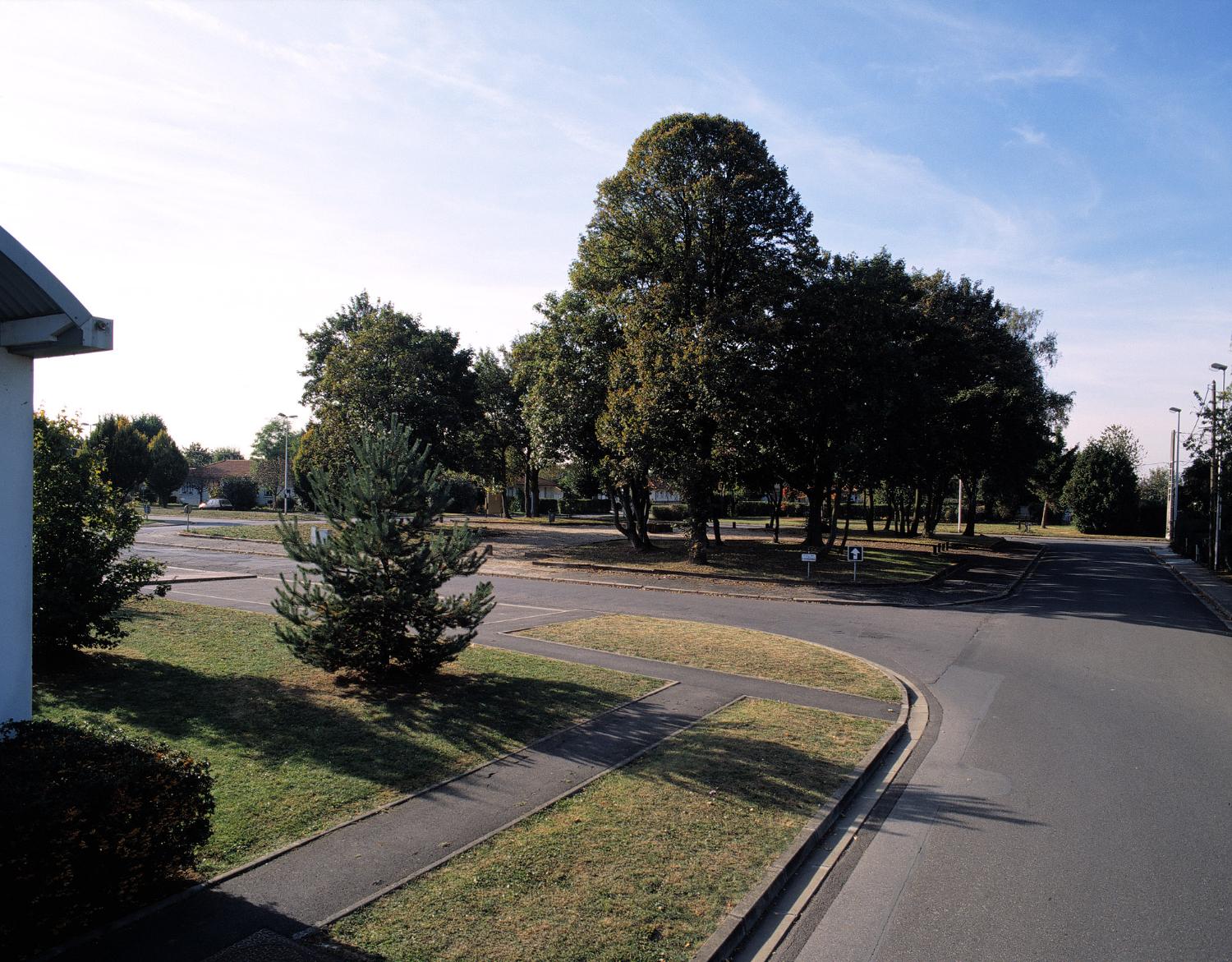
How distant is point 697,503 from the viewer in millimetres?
26672

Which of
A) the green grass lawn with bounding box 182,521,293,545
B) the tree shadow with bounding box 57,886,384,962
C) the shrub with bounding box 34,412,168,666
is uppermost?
the shrub with bounding box 34,412,168,666

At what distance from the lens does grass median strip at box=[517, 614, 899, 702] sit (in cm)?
1121

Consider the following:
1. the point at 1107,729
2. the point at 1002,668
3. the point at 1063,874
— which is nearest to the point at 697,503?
the point at 1002,668

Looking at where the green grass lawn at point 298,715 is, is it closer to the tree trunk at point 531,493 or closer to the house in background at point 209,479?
the tree trunk at point 531,493

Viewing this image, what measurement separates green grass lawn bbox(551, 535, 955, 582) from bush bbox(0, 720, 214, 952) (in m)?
21.2

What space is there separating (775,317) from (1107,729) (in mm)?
18294

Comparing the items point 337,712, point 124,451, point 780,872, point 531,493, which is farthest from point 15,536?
point 124,451

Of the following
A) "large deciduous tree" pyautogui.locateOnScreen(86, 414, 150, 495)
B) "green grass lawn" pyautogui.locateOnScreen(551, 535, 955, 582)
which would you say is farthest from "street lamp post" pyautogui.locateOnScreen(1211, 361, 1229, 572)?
"large deciduous tree" pyautogui.locateOnScreen(86, 414, 150, 495)

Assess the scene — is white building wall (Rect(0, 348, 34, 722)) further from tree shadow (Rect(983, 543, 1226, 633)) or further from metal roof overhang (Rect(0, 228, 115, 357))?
tree shadow (Rect(983, 543, 1226, 633))

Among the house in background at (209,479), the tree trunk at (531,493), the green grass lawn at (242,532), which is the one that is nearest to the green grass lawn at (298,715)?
the green grass lawn at (242,532)

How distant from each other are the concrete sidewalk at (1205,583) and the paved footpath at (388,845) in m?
17.3

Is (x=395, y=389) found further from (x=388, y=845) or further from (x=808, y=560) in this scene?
(x=388, y=845)

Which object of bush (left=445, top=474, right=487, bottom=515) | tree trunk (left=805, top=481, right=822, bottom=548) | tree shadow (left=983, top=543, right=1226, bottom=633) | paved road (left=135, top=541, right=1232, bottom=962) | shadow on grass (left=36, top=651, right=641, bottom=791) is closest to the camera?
paved road (left=135, top=541, right=1232, bottom=962)

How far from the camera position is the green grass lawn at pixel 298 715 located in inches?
242
